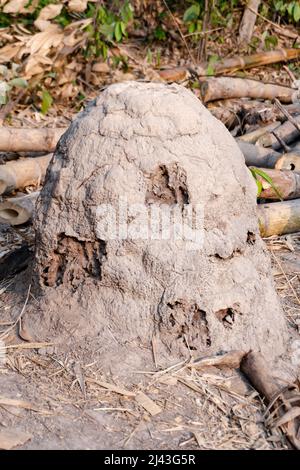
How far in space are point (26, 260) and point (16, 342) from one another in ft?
2.23

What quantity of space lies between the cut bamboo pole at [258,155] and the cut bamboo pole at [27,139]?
4.41 feet

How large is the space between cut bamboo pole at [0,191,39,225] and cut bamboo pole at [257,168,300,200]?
1462mm

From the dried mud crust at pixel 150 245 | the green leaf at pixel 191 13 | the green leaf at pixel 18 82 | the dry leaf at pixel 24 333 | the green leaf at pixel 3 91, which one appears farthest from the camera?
the green leaf at pixel 191 13

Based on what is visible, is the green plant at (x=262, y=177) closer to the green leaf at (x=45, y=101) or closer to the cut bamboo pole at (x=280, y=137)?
the cut bamboo pole at (x=280, y=137)

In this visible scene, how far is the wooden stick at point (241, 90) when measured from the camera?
6.67m

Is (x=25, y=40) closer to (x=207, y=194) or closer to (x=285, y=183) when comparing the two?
(x=285, y=183)

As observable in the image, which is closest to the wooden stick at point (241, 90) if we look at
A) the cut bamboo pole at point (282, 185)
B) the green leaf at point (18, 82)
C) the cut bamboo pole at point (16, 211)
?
the green leaf at point (18, 82)

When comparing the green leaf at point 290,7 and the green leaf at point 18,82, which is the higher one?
the green leaf at point 290,7

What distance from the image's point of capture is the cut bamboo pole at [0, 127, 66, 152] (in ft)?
17.0

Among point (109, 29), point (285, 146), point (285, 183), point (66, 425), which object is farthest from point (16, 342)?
point (109, 29)

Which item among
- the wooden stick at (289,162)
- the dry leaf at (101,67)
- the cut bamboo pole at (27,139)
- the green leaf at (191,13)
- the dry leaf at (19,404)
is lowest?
the dry leaf at (101,67)

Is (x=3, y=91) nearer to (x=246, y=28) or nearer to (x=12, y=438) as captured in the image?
(x=246, y=28)

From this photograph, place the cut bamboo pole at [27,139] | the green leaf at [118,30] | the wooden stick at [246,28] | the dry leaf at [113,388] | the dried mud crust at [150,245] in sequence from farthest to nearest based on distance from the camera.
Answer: the wooden stick at [246,28]
the green leaf at [118,30]
the cut bamboo pole at [27,139]
the dried mud crust at [150,245]
the dry leaf at [113,388]

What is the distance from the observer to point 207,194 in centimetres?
322
